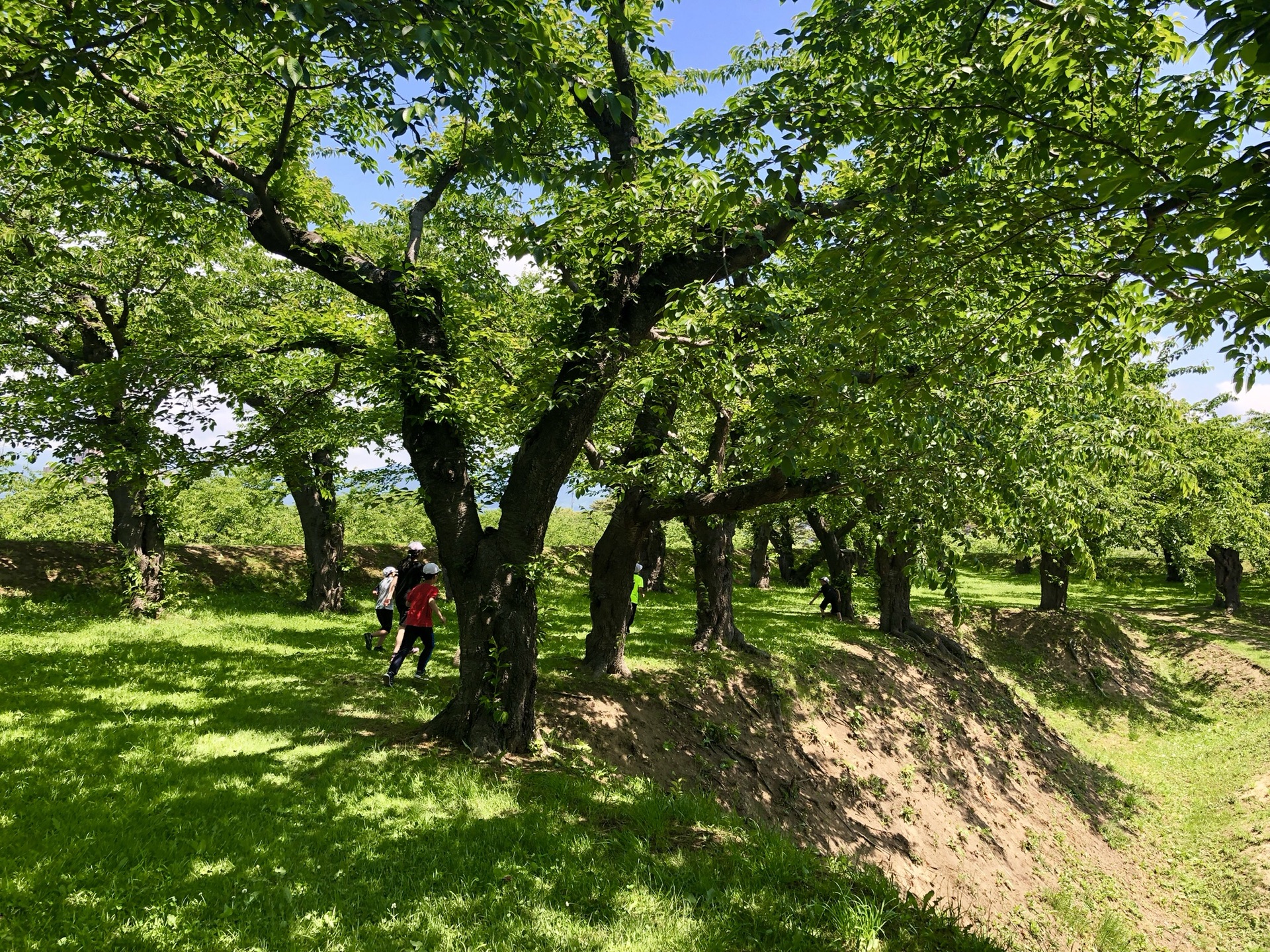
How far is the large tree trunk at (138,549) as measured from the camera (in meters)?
15.2

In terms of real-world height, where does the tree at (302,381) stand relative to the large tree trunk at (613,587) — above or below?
above

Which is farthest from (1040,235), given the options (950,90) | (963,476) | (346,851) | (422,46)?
(346,851)

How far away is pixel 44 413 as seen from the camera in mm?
11891

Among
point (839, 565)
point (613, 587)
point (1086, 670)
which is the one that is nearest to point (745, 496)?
point (613, 587)

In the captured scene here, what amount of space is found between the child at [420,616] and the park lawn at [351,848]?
3.86 feet

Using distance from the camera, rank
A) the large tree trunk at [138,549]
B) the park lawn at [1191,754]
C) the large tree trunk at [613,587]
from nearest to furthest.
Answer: the large tree trunk at [613,587], the park lawn at [1191,754], the large tree trunk at [138,549]

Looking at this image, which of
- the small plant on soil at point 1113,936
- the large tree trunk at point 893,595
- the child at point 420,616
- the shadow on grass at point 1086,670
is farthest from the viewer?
the shadow on grass at point 1086,670

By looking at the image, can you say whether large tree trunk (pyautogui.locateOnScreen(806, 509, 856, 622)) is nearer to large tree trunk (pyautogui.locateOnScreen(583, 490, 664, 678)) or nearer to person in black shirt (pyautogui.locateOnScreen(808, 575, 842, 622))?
person in black shirt (pyautogui.locateOnScreen(808, 575, 842, 622))

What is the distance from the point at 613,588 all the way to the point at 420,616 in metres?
3.22

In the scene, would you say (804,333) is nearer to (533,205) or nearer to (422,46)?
(422,46)

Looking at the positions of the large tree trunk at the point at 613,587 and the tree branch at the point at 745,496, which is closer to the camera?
the tree branch at the point at 745,496

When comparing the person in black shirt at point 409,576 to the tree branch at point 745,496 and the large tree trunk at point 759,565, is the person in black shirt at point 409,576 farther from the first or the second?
the large tree trunk at point 759,565

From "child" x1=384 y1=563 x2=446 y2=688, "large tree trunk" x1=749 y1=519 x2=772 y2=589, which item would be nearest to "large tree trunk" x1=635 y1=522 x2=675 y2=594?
"large tree trunk" x1=749 y1=519 x2=772 y2=589

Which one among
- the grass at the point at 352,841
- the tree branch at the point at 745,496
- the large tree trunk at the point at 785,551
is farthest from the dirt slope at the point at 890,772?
the large tree trunk at the point at 785,551
